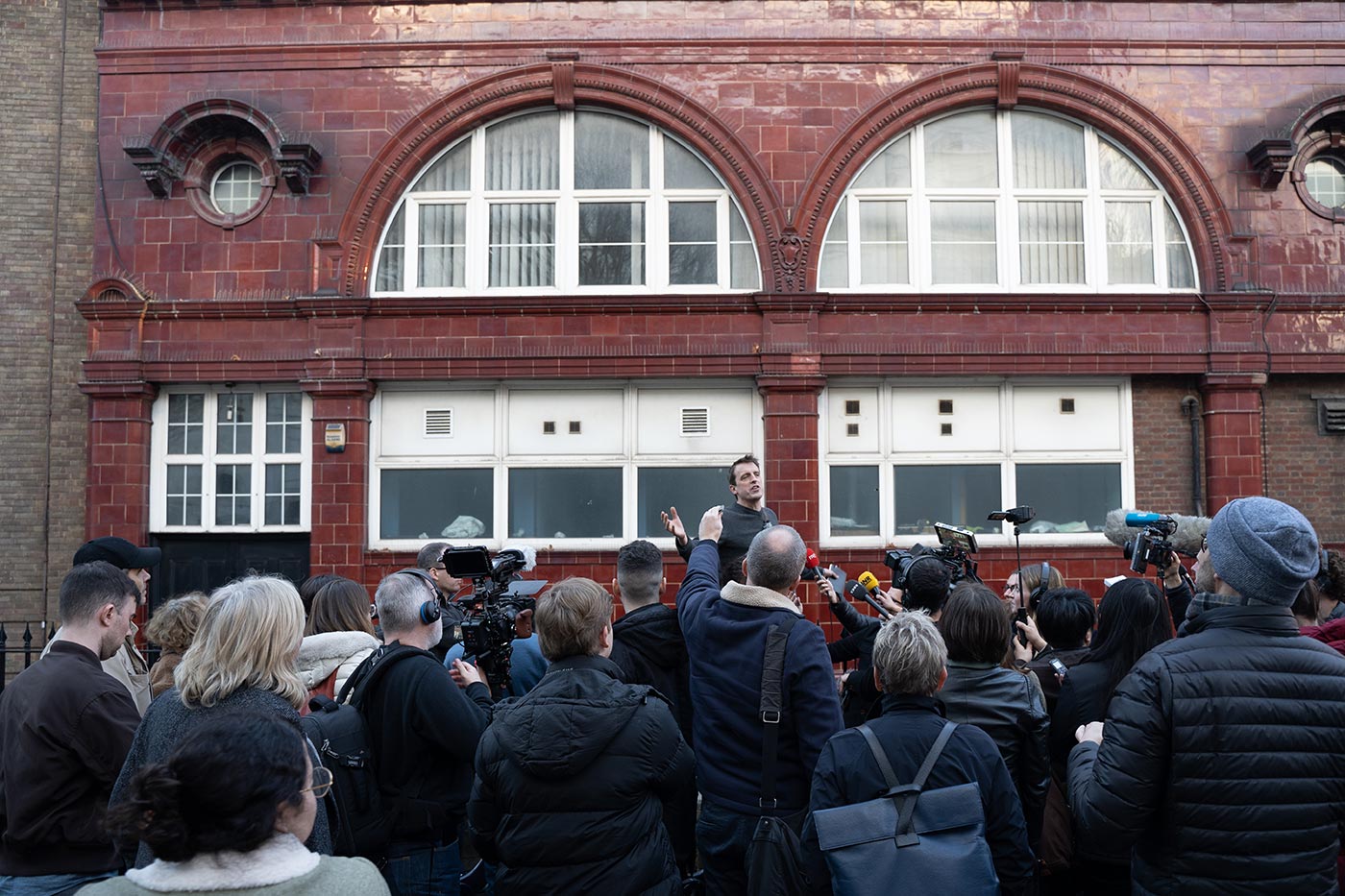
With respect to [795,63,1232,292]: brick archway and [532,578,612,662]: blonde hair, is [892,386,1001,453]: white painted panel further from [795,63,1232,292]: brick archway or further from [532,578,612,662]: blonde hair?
[532,578,612,662]: blonde hair

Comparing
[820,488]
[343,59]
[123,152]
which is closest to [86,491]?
[123,152]

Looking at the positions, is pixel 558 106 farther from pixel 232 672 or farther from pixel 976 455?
pixel 232 672

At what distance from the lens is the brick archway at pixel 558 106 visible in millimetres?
12367

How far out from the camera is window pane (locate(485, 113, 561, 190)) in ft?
42.0

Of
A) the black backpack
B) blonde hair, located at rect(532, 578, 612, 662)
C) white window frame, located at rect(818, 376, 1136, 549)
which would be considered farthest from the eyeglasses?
white window frame, located at rect(818, 376, 1136, 549)

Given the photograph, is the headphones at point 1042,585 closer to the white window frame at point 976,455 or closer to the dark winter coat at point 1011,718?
the dark winter coat at point 1011,718

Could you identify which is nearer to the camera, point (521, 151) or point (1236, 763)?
point (1236, 763)

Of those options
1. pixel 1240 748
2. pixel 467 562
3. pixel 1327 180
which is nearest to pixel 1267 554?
pixel 1240 748

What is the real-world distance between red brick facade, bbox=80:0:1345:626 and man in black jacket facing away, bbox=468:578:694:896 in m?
8.41

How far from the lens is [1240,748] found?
2.93 metres

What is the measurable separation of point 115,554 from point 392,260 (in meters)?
7.79

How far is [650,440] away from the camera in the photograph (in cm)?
1255

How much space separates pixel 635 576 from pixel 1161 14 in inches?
451

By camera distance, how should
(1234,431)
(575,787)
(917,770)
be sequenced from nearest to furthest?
(917,770) < (575,787) < (1234,431)
